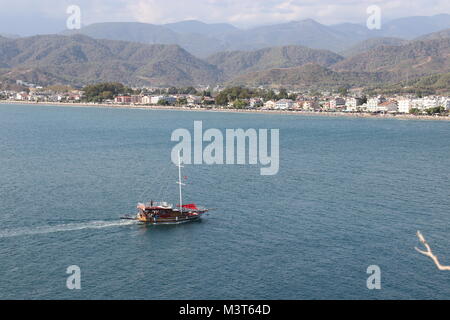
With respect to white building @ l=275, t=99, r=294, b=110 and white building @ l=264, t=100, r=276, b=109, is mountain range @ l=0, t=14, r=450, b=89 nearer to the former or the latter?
white building @ l=264, t=100, r=276, b=109

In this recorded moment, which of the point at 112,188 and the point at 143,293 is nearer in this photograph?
the point at 143,293

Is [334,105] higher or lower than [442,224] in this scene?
higher

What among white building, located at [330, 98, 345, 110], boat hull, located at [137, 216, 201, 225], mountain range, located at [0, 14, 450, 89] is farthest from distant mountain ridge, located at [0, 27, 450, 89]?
boat hull, located at [137, 216, 201, 225]

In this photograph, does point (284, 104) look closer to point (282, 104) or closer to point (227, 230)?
point (282, 104)

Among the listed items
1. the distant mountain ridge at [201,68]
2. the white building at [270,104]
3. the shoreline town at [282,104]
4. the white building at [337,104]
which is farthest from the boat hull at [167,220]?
the distant mountain ridge at [201,68]

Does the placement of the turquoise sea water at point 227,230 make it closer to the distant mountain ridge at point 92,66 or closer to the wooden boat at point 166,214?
the wooden boat at point 166,214

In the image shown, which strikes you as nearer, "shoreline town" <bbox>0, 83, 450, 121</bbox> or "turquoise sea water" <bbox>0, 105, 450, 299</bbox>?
"turquoise sea water" <bbox>0, 105, 450, 299</bbox>
